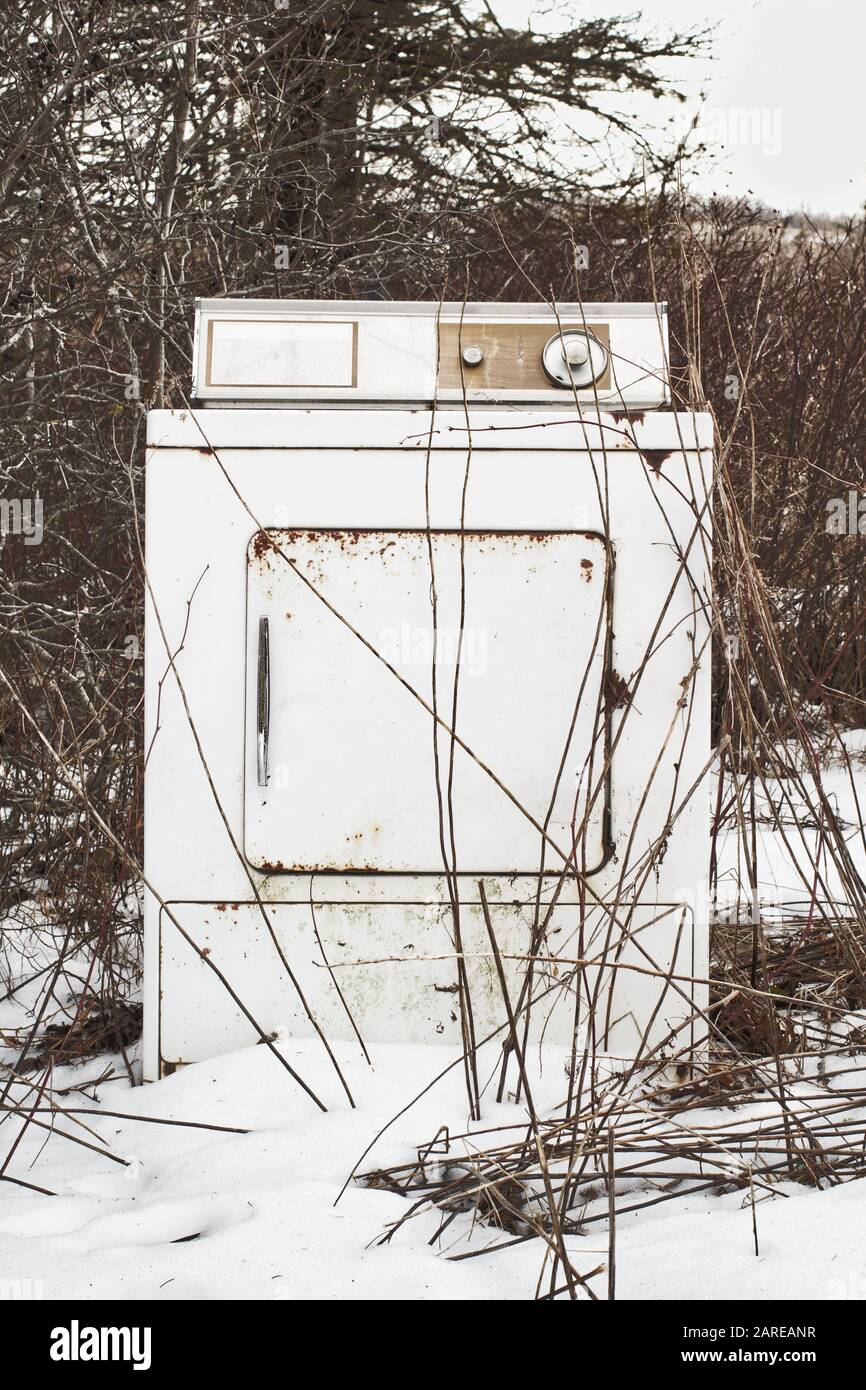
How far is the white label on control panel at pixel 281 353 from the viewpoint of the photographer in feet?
6.91

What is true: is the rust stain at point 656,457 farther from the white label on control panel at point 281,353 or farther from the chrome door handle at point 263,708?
the chrome door handle at point 263,708

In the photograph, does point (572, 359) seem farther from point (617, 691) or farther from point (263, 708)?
point (263, 708)

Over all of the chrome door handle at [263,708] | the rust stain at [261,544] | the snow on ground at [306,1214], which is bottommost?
the snow on ground at [306,1214]

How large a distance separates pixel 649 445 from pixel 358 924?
989mm

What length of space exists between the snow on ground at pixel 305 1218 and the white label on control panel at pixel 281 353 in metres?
1.19

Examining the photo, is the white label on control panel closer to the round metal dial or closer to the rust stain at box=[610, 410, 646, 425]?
the round metal dial

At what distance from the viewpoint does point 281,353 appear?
2.11 m

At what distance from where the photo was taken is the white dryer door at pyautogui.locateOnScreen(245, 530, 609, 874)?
6.71 feet

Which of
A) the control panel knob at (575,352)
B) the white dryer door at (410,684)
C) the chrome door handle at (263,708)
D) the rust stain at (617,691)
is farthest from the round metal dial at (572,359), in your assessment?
the chrome door handle at (263,708)

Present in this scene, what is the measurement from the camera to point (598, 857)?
2051 millimetres

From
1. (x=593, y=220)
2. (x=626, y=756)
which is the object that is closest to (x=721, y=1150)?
(x=626, y=756)
